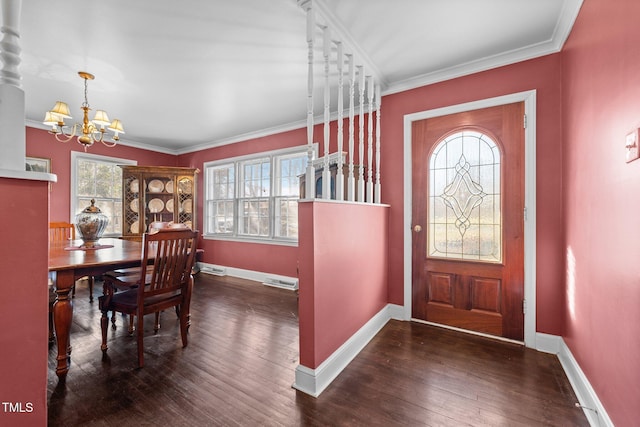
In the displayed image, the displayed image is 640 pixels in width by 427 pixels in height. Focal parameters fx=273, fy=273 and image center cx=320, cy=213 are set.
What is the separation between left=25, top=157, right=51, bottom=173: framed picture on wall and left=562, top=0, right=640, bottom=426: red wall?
20.4 feet

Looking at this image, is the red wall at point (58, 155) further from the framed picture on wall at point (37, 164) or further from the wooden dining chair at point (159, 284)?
the wooden dining chair at point (159, 284)

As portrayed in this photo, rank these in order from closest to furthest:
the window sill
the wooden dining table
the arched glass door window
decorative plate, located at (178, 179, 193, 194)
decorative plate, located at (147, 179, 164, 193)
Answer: the wooden dining table → the arched glass door window → the window sill → decorative plate, located at (147, 179, 164, 193) → decorative plate, located at (178, 179, 193, 194)

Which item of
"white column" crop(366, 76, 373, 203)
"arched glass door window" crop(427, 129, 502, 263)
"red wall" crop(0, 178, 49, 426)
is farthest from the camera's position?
"white column" crop(366, 76, 373, 203)

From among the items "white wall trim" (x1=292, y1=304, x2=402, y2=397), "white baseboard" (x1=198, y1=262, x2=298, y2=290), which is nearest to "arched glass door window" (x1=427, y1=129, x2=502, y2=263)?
"white wall trim" (x1=292, y1=304, x2=402, y2=397)

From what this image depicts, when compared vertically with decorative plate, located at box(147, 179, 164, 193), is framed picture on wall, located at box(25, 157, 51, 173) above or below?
above

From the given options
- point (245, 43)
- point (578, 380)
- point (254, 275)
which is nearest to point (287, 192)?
point (254, 275)

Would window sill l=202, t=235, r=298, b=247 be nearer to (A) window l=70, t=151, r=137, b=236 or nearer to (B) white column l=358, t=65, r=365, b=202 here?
(A) window l=70, t=151, r=137, b=236

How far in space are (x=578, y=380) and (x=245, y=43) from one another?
3433 millimetres

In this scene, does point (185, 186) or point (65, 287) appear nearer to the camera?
point (65, 287)

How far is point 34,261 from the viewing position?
90 cm

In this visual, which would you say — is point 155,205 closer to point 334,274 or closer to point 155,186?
point 155,186

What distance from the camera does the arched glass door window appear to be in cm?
253

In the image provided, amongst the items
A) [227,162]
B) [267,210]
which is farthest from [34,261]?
[227,162]

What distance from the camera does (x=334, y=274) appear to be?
200 centimetres
